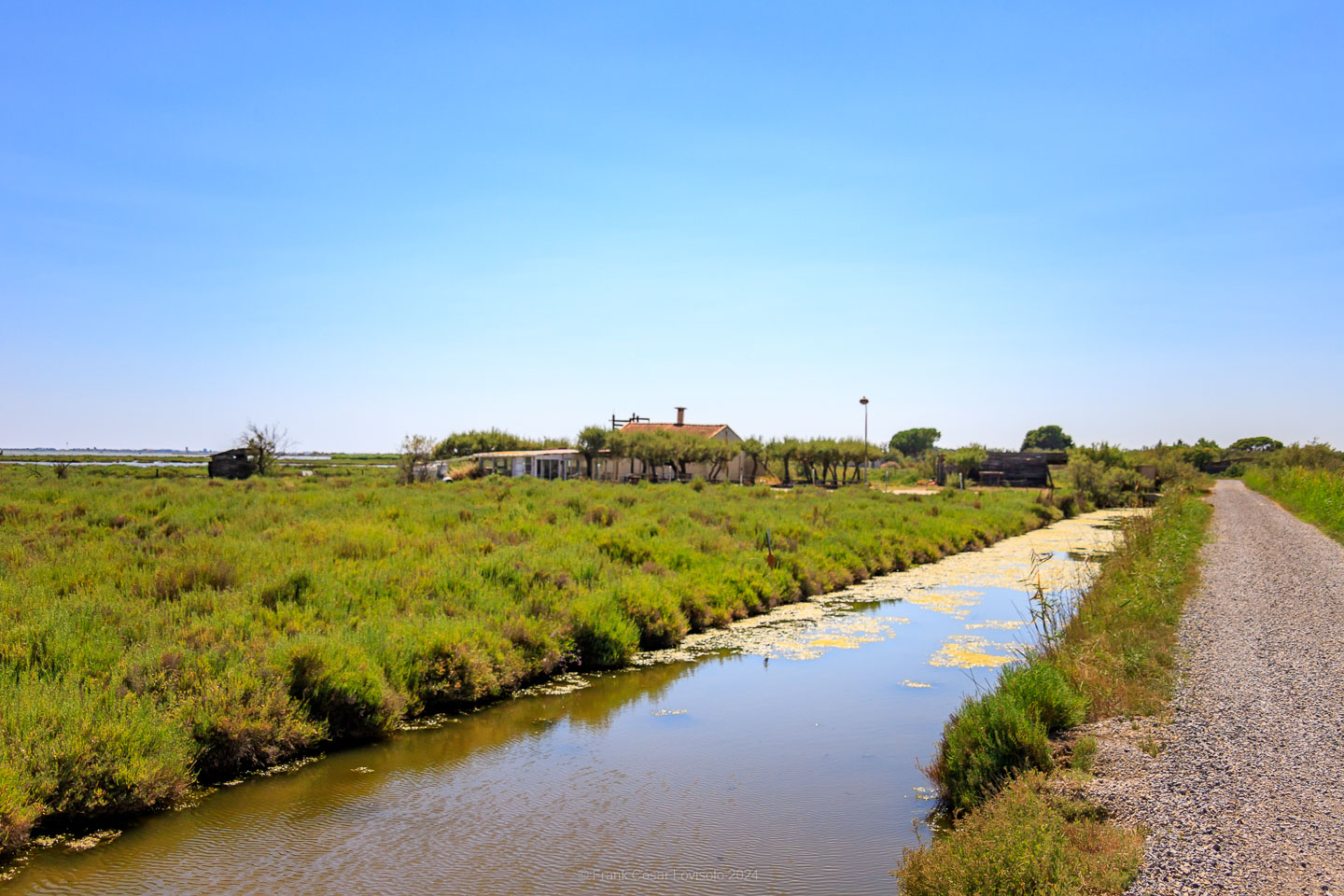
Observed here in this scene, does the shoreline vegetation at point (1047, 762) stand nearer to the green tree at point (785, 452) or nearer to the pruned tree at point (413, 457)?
the pruned tree at point (413, 457)

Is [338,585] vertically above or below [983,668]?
above

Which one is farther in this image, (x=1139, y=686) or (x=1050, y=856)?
(x=1139, y=686)

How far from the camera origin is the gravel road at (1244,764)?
471 centimetres

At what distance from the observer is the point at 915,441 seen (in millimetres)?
154000

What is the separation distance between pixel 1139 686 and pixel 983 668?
12.1ft

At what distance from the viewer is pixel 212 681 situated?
320 inches

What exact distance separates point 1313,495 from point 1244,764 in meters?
38.7

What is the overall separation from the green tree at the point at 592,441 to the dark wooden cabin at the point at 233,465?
21099 mm

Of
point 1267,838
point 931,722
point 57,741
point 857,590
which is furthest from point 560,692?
point 857,590

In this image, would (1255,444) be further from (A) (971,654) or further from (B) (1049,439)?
(A) (971,654)

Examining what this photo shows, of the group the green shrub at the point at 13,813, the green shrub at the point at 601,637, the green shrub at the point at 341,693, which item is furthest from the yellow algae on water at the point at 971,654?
the green shrub at the point at 13,813

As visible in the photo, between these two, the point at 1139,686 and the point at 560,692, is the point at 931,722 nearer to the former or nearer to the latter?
the point at 1139,686

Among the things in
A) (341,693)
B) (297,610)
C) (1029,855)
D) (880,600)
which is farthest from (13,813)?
(880,600)

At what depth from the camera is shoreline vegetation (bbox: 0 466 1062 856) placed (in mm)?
7062
